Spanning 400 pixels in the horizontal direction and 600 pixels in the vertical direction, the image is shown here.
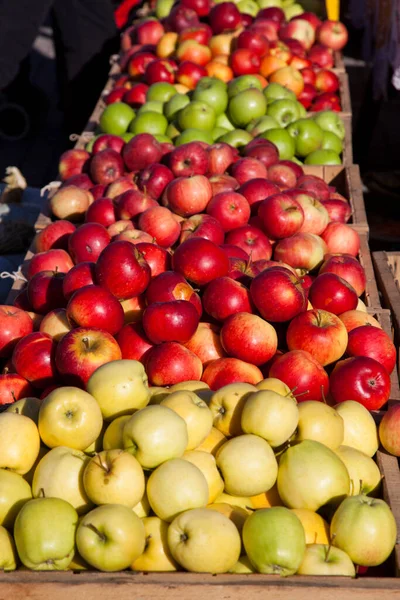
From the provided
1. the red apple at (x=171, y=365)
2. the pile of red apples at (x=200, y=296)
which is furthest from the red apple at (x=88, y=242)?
the red apple at (x=171, y=365)

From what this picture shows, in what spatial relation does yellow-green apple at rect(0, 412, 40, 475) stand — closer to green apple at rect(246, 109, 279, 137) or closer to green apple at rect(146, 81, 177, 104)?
green apple at rect(246, 109, 279, 137)

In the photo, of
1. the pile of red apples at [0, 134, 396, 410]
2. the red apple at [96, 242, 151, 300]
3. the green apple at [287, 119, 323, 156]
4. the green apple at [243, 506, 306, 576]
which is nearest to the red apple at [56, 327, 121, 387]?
the pile of red apples at [0, 134, 396, 410]

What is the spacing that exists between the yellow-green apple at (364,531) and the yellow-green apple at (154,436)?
46 centimetres

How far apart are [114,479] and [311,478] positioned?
0.53 m

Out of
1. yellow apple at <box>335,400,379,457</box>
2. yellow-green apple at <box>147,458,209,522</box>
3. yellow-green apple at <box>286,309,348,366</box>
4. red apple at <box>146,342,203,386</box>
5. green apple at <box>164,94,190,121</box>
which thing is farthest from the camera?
green apple at <box>164,94,190,121</box>

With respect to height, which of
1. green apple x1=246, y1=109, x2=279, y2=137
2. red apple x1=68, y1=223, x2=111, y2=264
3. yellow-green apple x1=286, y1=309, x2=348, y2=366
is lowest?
yellow-green apple x1=286, y1=309, x2=348, y2=366

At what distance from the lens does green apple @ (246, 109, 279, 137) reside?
4.16 m

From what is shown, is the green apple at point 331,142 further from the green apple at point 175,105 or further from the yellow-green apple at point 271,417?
the yellow-green apple at point 271,417

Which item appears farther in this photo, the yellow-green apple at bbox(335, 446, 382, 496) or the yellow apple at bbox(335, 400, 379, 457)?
the yellow apple at bbox(335, 400, 379, 457)

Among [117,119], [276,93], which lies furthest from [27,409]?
[276,93]

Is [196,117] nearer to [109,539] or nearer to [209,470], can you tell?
[209,470]

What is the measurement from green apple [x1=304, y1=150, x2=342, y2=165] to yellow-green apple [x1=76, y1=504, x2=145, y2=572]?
9.39 ft

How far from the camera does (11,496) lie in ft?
6.05

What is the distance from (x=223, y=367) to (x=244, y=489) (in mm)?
568
